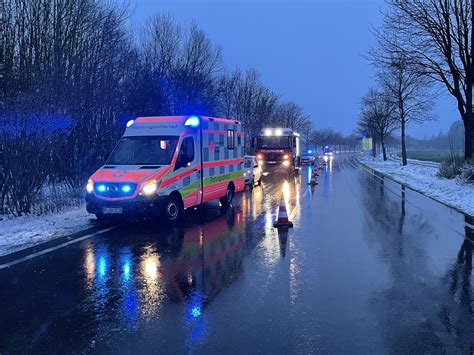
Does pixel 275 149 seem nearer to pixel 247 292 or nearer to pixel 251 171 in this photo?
pixel 251 171

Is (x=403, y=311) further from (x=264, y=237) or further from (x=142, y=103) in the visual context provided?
(x=142, y=103)

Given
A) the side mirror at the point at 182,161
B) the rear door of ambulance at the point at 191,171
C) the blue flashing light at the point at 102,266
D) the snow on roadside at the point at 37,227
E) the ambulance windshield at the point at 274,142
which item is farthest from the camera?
the ambulance windshield at the point at 274,142

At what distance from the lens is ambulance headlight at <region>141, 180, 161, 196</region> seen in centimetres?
1037

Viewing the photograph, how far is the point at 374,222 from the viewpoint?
36.6 ft

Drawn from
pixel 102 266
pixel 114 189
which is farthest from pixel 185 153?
pixel 102 266

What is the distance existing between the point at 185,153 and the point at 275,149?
63.1 ft

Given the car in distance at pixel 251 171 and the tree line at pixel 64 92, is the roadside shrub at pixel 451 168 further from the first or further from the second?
the tree line at pixel 64 92

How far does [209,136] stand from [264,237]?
463cm

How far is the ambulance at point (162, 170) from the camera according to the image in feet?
34.2

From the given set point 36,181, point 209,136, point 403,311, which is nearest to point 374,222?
point 209,136

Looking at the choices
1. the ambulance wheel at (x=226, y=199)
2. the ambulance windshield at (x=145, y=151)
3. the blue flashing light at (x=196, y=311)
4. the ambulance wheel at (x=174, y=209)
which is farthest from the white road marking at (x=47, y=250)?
the ambulance wheel at (x=226, y=199)

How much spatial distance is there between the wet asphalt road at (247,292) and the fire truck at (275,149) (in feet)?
65.8

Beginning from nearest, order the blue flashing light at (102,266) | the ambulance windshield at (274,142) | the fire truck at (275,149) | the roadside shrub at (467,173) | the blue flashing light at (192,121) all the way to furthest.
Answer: the blue flashing light at (102,266), the blue flashing light at (192,121), the roadside shrub at (467,173), the fire truck at (275,149), the ambulance windshield at (274,142)

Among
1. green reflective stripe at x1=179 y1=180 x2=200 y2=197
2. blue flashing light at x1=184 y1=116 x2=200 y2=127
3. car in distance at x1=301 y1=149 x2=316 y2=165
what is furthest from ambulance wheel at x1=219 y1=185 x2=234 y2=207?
car in distance at x1=301 y1=149 x2=316 y2=165
